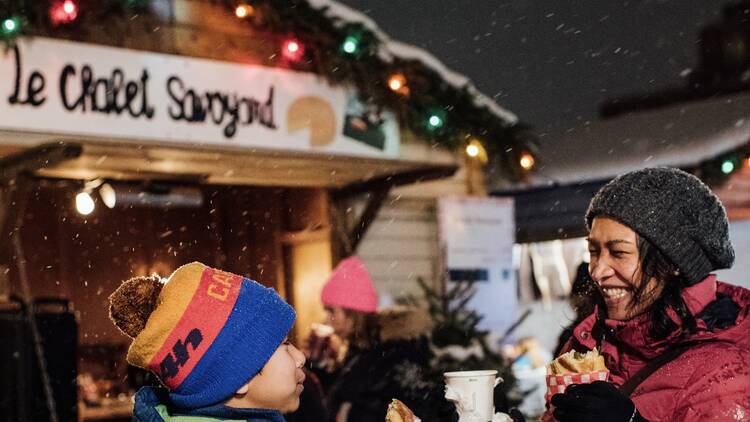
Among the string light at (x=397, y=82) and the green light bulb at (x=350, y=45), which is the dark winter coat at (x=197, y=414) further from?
the string light at (x=397, y=82)

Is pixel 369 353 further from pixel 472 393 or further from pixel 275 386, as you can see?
pixel 472 393

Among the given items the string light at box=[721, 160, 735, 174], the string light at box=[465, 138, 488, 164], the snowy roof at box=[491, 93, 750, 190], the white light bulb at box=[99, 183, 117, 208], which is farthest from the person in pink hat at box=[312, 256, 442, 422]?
the string light at box=[721, 160, 735, 174]

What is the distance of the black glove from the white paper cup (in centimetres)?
24

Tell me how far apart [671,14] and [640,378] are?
105 ft

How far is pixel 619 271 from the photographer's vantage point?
8.73 feet

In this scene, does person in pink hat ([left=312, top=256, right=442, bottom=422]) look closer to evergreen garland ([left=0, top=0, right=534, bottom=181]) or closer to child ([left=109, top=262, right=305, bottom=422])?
evergreen garland ([left=0, top=0, right=534, bottom=181])

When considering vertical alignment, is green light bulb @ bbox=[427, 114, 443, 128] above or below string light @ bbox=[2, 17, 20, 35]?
below

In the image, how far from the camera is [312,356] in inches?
267

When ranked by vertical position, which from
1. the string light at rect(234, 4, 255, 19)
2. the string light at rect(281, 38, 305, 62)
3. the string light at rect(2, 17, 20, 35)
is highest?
the string light at rect(234, 4, 255, 19)

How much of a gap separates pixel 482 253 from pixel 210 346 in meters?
7.46

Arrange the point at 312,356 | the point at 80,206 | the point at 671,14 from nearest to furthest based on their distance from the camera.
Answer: the point at 312,356
the point at 80,206
the point at 671,14

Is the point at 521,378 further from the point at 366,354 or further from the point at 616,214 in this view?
the point at 616,214

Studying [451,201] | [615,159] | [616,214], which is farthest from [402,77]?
[616,214]

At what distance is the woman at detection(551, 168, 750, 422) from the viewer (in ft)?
8.00
